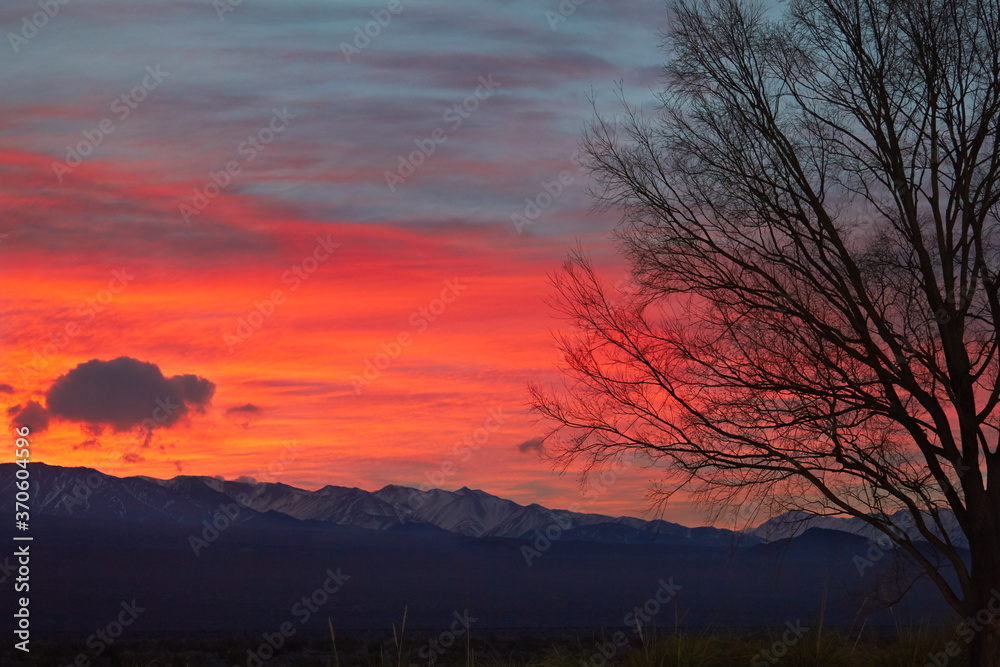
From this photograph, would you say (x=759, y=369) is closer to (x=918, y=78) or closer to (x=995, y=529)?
(x=995, y=529)

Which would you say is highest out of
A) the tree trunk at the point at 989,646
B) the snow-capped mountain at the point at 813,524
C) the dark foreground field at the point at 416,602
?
the snow-capped mountain at the point at 813,524

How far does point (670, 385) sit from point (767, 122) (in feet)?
10.3

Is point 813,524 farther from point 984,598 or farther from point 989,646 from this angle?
point 989,646

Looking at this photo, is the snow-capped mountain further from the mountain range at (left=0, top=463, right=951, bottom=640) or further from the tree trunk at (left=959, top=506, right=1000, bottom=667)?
the mountain range at (left=0, top=463, right=951, bottom=640)

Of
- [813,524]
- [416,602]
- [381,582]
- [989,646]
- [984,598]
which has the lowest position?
[416,602]

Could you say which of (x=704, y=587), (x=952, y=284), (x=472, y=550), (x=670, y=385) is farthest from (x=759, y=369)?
(x=472, y=550)

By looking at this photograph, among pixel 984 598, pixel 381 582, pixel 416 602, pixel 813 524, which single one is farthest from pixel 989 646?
pixel 381 582

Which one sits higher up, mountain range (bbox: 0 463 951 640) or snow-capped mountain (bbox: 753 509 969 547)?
snow-capped mountain (bbox: 753 509 969 547)

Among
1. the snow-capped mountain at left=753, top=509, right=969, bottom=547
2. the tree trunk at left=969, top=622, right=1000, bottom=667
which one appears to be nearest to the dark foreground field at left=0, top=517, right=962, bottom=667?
the snow-capped mountain at left=753, top=509, right=969, bottom=547

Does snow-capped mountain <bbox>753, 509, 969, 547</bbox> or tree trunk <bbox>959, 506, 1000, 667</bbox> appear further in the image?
snow-capped mountain <bbox>753, 509, 969, 547</bbox>

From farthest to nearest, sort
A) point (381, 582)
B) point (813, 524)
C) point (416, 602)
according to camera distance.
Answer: point (381, 582), point (416, 602), point (813, 524)

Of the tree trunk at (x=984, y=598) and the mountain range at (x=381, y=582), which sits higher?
the tree trunk at (x=984, y=598)

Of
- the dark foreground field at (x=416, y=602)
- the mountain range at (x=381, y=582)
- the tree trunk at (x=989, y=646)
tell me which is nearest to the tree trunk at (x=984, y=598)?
the tree trunk at (x=989, y=646)

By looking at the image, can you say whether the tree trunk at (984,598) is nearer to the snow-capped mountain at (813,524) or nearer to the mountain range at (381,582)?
the snow-capped mountain at (813,524)
